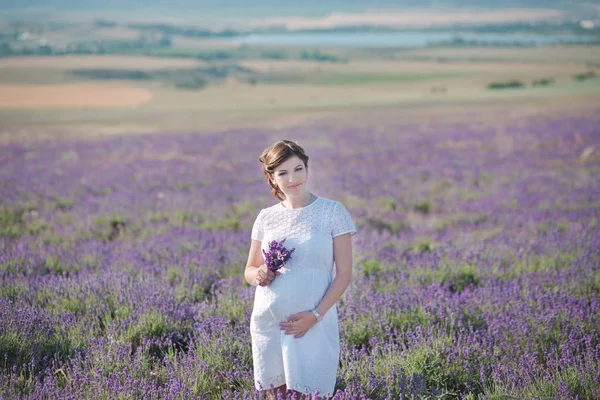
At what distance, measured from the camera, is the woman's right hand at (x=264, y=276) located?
247cm

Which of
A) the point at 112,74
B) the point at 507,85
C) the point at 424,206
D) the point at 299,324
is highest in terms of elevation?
the point at 112,74

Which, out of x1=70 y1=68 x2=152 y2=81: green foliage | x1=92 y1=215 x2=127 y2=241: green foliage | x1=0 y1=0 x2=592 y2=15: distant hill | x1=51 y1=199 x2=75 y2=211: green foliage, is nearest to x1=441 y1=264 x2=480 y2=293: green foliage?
x1=92 y1=215 x2=127 y2=241: green foliage

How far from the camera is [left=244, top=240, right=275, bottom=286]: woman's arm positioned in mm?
2488

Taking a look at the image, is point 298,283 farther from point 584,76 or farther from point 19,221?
point 584,76

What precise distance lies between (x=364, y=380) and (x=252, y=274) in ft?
2.67

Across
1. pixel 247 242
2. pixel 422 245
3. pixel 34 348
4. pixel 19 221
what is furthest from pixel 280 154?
pixel 19 221

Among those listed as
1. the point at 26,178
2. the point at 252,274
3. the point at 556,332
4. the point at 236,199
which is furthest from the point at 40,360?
the point at 26,178

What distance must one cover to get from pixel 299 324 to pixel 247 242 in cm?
332

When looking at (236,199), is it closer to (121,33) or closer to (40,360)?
(40,360)

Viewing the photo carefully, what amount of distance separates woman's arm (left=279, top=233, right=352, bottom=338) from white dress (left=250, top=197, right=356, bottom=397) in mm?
33

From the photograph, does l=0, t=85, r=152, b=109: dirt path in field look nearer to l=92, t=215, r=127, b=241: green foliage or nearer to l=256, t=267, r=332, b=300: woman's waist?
l=92, t=215, r=127, b=241: green foliage

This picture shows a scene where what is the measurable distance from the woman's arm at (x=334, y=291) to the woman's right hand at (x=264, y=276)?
20 cm

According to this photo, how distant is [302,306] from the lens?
2484 millimetres

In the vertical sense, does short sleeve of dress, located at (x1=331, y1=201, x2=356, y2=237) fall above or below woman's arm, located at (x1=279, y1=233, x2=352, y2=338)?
above
